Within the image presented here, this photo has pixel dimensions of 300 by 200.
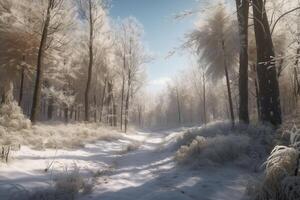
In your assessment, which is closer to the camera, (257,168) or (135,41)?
(257,168)

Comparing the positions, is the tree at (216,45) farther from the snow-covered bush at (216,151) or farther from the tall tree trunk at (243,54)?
the snow-covered bush at (216,151)

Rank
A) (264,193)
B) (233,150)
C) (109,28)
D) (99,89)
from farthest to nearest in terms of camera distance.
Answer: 1. (99,89)
2. (109,28)
3. (233,150)
4. (264,193)

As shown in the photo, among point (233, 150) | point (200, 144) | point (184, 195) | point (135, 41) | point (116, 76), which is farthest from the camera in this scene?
point (116, 76)

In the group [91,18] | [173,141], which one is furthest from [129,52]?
[173,141]

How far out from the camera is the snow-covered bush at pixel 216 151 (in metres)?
7.47

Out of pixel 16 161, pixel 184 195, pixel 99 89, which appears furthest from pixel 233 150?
pixel 99 89

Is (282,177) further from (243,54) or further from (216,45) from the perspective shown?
(216,45)

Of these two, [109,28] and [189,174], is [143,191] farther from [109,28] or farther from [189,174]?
[109,28]

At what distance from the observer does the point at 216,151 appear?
760 cm

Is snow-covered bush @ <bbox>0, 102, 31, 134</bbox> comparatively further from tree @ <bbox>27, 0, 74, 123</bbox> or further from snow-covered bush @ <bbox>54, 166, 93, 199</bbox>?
snow-covered bush @ <bbox>54, 166, 93, 199</bbox>

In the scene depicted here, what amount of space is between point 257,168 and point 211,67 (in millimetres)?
16946

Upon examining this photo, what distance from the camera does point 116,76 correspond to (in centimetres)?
3291

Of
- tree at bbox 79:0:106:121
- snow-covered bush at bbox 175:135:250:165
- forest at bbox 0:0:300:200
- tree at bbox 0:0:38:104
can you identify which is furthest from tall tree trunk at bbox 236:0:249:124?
tree at bbox 79:0:106:121

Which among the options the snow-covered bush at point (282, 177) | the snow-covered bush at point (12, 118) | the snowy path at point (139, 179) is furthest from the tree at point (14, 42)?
the snow-covered bush at point (282, 177)
